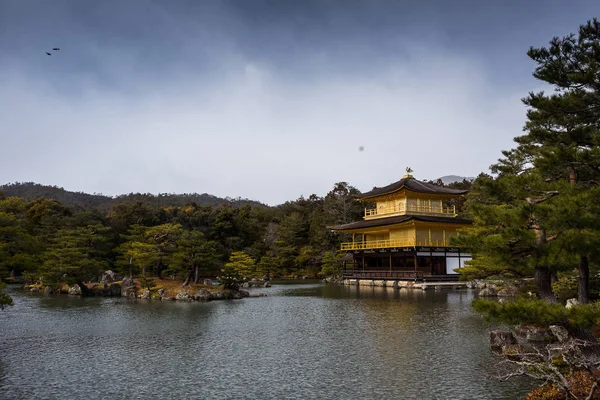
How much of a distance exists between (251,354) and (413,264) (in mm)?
27792

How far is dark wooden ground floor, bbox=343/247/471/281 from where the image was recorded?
3500 centimetres

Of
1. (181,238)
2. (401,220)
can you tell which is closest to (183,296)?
(181,238)

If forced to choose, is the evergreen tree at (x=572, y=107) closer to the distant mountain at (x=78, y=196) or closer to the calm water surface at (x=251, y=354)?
the calm water surface at (x=251, y=354)

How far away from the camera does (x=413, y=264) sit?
37906 millimetres

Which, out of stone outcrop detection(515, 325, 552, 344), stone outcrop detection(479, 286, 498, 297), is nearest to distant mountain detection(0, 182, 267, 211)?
stone outcrop detection(479, 286, 498, 297)

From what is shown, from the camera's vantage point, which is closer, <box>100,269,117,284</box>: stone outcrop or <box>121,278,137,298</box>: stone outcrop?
<box>121,278,137,298</box>: stone outcrop

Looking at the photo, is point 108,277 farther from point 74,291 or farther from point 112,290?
point 112,290

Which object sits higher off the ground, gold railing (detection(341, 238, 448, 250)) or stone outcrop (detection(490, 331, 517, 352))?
gold railing (detection(341, 238, 448, 250))

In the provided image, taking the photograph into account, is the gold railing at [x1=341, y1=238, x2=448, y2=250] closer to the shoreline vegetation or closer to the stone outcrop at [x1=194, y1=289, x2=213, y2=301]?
the shoreline vegetation

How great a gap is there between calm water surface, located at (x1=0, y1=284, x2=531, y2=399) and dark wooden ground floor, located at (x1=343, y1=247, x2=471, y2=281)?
13.7 metres

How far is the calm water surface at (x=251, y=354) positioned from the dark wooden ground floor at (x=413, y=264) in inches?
539

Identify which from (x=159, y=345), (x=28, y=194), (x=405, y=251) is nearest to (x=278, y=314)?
(x=159, y=345)

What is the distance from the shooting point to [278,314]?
798 inches

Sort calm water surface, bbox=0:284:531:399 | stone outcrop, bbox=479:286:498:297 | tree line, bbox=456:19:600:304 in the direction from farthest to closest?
1. stone outcrop, bbox=479:286:498:297
2. calm water surface, bbox=0:284:531:399
3. tree line, bbox=456:19:600:304
